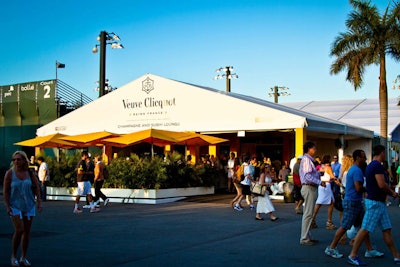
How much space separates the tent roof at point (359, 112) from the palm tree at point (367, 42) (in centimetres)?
510

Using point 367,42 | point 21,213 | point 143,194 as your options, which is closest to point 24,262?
point 21,213

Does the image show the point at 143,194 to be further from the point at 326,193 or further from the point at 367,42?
the point at 367,42

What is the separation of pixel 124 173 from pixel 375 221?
12.3 metres

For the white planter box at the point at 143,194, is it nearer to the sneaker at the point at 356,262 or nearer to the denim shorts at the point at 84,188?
the denim shorts at the point at 84,188

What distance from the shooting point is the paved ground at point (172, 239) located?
319 inches

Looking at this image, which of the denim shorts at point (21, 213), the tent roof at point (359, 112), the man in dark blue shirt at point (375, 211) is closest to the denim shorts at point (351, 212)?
the man in dark blue shirt at point (375, 211)

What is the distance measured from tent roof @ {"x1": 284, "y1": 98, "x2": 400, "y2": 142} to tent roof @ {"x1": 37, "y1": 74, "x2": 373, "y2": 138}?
6.14 m

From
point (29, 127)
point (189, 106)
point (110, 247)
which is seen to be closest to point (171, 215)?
point (110, 247)

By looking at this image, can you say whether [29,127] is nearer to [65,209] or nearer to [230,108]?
[230,108]

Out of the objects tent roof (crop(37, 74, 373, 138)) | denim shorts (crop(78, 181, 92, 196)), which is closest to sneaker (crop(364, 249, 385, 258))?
denim shorts (crop(78, 181, 92, 196))

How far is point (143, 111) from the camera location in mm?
24953

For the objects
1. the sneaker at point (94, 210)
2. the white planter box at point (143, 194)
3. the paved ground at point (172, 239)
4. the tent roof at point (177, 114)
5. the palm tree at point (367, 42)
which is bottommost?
the paved ground at point (172, 239)

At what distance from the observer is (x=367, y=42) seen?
27.1 metres

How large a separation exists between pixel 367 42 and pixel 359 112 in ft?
34.5
